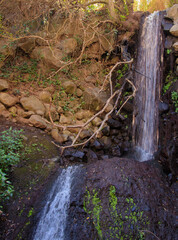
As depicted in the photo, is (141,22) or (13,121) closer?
(13,121)

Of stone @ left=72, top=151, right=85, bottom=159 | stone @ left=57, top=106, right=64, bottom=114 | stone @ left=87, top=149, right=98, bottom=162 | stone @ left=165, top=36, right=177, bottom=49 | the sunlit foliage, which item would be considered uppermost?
the sunlit foliage

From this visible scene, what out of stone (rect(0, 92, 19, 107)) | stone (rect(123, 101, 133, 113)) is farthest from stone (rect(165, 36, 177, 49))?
stone (rect(0, 92, 19, 107))

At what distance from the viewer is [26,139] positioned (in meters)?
4.76

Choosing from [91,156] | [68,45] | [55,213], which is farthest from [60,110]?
[55,213]

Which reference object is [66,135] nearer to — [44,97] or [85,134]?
[85,134]

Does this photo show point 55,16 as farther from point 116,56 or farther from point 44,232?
point 44,232

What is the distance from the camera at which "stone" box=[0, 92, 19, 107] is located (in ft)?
18.2

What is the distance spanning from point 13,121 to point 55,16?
5313 mm

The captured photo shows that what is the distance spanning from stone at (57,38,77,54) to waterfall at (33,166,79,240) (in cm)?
571

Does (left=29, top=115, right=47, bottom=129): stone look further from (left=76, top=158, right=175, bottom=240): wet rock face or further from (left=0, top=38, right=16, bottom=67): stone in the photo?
(left=0, top=38, right=16, bottom=67): stone

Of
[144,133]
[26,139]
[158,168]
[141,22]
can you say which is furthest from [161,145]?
[141,22]

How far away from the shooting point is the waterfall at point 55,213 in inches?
123

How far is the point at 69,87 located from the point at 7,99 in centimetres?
247

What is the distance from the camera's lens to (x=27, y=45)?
6.96 m
